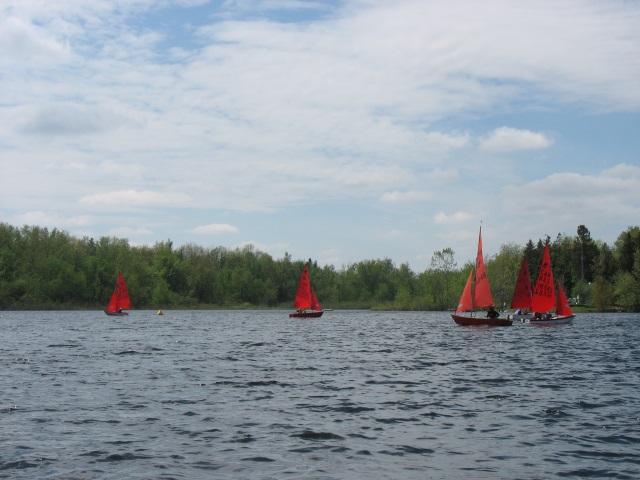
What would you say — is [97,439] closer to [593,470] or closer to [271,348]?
[593,470]

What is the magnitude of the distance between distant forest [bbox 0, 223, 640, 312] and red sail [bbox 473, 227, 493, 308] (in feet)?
259

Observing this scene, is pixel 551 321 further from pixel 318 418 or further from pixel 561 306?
pixel 318 418

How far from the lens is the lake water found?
15508 mm

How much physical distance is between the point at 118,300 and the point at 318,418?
341ft

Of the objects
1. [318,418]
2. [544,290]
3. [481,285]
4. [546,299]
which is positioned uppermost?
[481,285]

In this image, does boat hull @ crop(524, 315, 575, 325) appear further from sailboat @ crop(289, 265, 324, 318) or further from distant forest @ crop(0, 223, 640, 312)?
distant forest @ crop(0, 223, 640, 312)

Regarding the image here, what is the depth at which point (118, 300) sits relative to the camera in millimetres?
119438

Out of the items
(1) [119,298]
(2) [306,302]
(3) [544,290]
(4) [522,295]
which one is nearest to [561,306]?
(4) [522,295]

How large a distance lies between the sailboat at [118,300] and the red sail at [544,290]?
6499 cm

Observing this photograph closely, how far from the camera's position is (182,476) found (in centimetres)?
1454

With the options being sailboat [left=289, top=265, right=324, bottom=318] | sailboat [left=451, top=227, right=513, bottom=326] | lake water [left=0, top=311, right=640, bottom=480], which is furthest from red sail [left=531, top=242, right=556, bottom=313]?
lake water [left=0, top=311, right=640, bottom=480]

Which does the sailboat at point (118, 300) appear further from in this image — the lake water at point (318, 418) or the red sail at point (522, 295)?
the lake water at point (318, 418)

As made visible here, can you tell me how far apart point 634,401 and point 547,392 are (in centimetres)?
310

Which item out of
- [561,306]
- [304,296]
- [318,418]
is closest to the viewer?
[318,418]
